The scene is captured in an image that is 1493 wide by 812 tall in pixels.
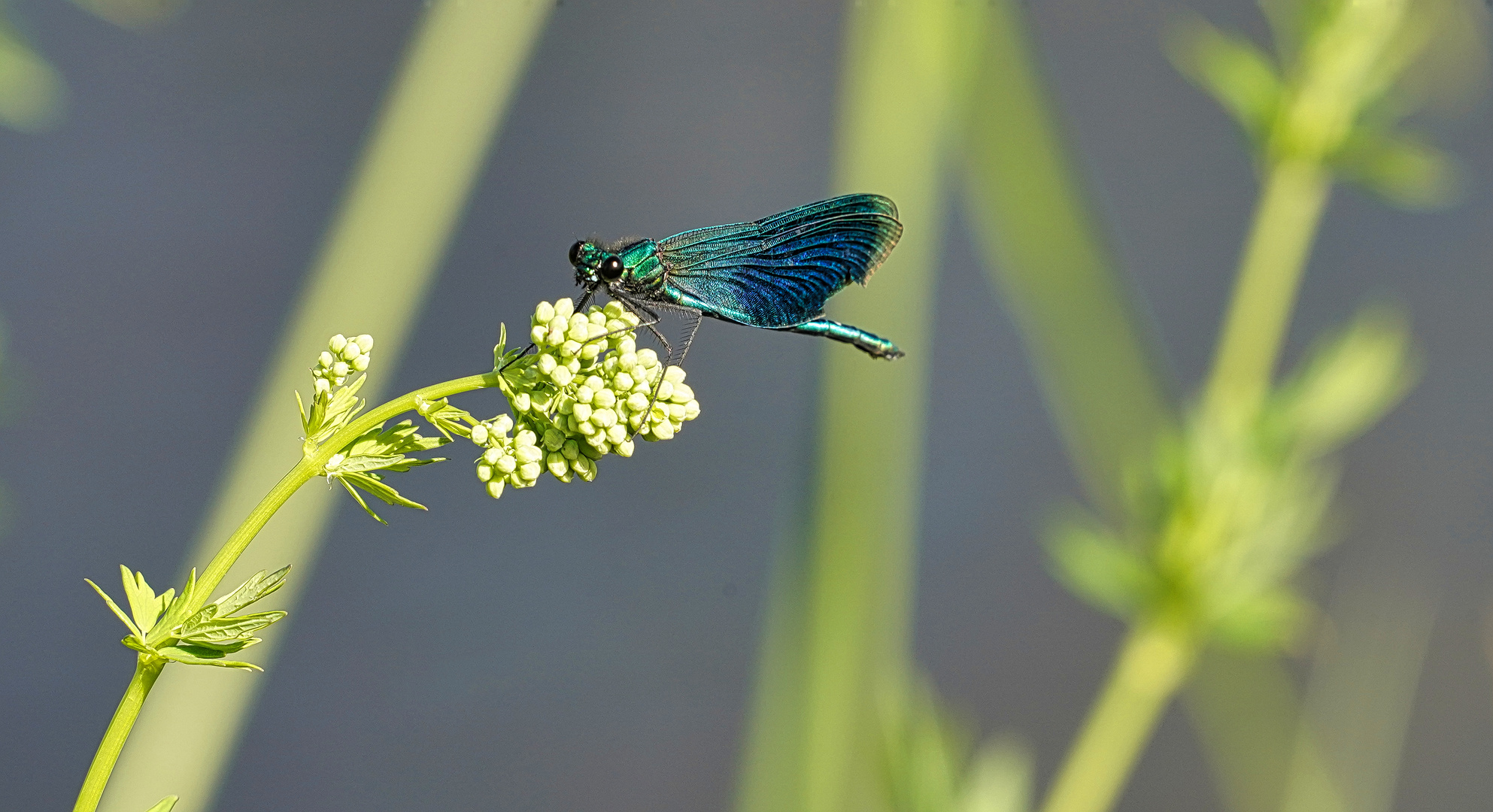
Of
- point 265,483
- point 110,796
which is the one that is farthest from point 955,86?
point 110,796

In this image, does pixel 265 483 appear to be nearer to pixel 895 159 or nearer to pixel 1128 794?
pixel 895 159

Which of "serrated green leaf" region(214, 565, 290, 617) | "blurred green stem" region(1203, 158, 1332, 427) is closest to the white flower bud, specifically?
"serrated green leaf" region(214, 565, 290, 617)

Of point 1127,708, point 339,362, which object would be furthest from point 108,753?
point 1127,708

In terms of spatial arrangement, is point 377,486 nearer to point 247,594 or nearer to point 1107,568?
point 247,594

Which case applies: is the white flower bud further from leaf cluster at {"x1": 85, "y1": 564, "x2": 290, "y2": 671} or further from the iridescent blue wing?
the iridescent blue wing

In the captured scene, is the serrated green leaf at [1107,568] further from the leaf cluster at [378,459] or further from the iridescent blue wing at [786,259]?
the leaf cluster at [378,459]

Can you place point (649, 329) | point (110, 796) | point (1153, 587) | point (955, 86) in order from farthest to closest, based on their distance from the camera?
point (955, 86), point (1153, 587), point (110, 796), point (649, 329)

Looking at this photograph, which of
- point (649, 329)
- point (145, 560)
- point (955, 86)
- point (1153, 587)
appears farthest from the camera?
point (145, 560)
